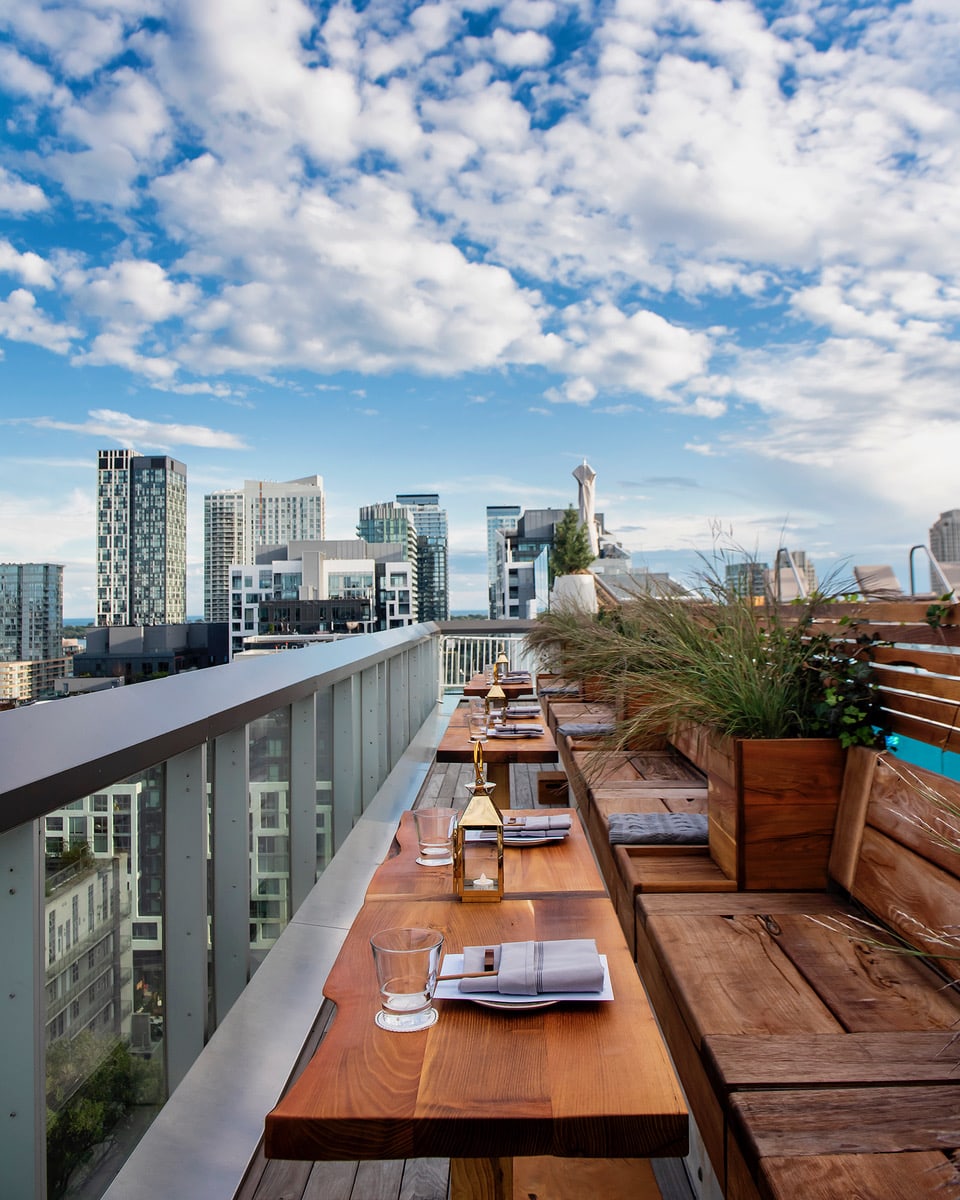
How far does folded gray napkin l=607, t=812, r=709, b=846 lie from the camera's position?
92.7 inches

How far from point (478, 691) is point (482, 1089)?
221 inches

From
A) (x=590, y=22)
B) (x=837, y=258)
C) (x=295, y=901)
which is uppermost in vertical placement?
(x=590, y=22)

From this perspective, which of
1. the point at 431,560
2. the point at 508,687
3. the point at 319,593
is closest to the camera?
the point at 508,687

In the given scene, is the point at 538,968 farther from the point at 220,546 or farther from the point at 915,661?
the point at 220,546

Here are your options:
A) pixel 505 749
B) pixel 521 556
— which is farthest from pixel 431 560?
pixel 505 749

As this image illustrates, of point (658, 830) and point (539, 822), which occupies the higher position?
point (539, 822)

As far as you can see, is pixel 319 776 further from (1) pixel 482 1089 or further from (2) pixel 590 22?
(2) pixel 590 22

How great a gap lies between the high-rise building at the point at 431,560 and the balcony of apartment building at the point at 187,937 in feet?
91.3

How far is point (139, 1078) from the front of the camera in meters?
1.63

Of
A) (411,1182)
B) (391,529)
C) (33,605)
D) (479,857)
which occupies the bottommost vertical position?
(411,1182)

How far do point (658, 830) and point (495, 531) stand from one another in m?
65.9

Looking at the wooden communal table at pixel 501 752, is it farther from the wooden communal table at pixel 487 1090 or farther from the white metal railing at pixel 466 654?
the white metal railing at pixel 466 654

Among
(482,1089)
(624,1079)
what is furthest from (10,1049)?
(624,1079)

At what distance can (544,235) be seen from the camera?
14891 millimetres
